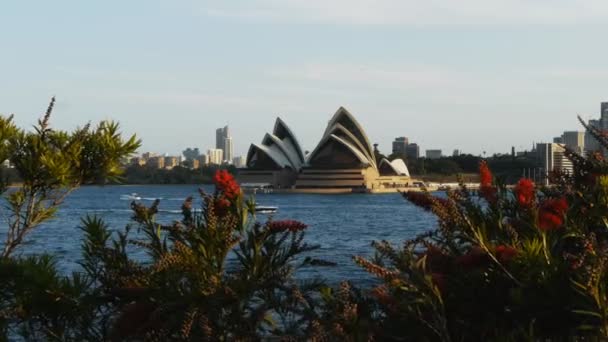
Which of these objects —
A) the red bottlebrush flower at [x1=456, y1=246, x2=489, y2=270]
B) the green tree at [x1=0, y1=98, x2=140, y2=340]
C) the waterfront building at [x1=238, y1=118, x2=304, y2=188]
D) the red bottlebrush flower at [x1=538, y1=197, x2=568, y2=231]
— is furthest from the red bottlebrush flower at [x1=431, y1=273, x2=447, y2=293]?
the waterfront building at [x1=238, y1=118, x2=304, y2=188]

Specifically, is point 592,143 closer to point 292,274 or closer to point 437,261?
point 437,261

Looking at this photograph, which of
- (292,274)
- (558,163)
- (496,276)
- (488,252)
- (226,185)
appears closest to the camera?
(488,252)

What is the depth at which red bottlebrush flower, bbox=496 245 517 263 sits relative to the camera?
165 inches

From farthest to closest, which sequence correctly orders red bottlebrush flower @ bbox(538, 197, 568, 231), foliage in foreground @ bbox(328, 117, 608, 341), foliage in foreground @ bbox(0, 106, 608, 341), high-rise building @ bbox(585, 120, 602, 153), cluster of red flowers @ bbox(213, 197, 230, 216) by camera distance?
high-rise building @ bbox(585, 120, 602, 153) → cluster of red flowers @ bbox(213, 197, 230, 216) → red bottlebrush flower @ bbox(538, 197, 568, 231) → foliage in foreground @ bbox(0, 106, 608, 341) → foliage in foreground @ bbox(328, 117, 608, 341)

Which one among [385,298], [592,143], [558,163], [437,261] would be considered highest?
[592,143]

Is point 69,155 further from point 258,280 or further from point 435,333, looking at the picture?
point 435,333

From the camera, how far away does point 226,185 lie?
17.4 ft

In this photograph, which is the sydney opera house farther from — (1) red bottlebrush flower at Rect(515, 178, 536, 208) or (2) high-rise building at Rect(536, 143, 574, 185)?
(1) red bottlebrush flower at Rect(515, 178, 536, 208)

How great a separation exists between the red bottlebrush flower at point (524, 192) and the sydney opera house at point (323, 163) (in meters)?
92.1

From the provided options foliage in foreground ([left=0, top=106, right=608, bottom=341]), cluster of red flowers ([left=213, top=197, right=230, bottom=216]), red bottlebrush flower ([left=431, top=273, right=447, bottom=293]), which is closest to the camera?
foliage in foreground ([left=0, top=106, right=608, bottom=341])

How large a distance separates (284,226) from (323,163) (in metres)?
105

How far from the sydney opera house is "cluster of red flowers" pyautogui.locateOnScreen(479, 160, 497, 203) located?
302 feet

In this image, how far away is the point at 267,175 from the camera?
111688 mm

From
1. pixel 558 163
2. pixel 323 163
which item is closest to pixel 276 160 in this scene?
pixel 323 163
